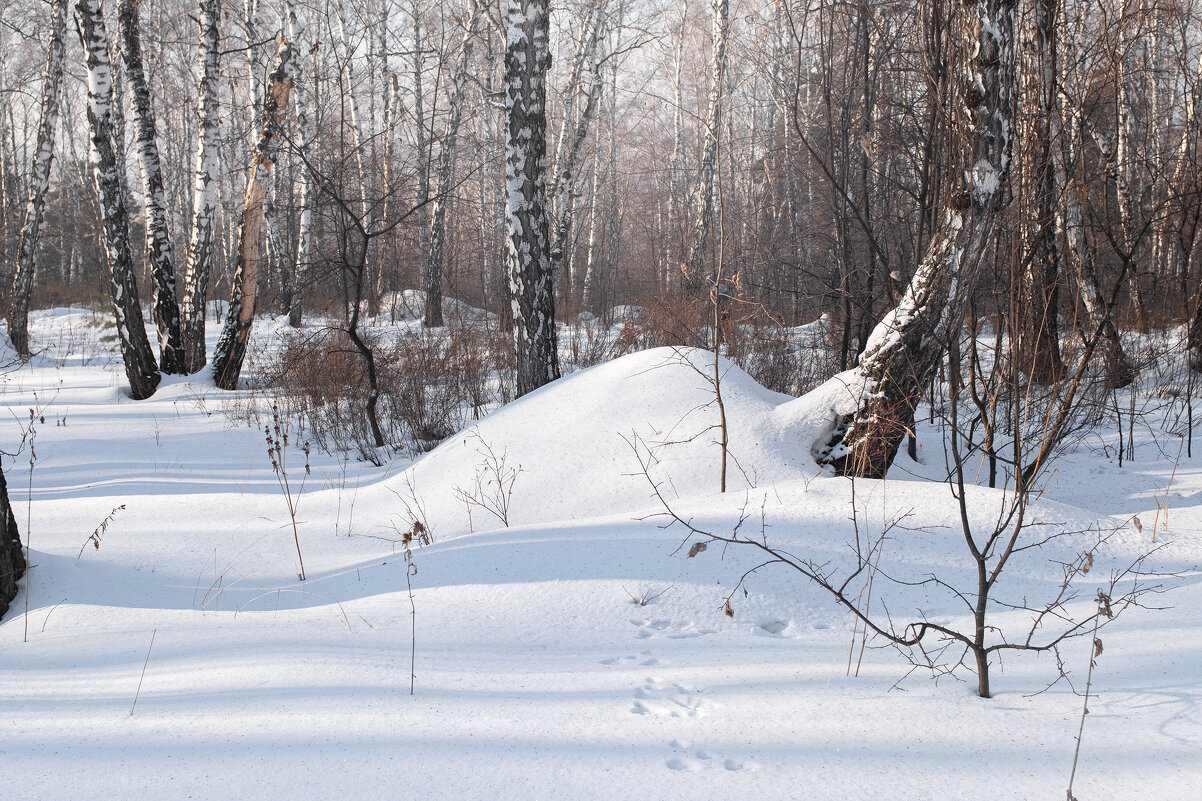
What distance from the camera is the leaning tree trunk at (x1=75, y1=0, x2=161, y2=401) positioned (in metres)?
7.21

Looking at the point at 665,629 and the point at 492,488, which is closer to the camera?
the point at 665,629

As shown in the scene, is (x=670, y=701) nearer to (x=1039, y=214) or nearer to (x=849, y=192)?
(x=1039, y=214)

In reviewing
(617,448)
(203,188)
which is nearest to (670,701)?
(617,448)

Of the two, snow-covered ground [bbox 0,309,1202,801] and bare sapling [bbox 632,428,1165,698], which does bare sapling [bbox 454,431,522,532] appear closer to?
snow-covered ground [bbox 0,309,1202,801]

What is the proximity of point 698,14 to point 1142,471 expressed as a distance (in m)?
22.5

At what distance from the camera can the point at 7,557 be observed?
2.69 meters

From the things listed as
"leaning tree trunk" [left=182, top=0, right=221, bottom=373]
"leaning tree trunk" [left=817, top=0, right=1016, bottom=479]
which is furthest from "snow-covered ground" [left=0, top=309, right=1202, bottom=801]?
"leaning tree trunk" [left=182, top=0, right=221, bottom=373]

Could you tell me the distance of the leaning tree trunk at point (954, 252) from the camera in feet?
11.1

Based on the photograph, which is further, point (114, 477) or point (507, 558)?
point (114, 477)

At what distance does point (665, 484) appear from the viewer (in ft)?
11.8

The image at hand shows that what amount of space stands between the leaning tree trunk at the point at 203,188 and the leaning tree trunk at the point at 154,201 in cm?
30

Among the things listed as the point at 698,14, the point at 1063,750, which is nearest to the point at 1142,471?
the point at 1063,750

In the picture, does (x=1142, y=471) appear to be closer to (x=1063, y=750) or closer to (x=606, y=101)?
(x=1063, y=750)

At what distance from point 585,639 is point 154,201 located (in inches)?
317
